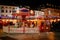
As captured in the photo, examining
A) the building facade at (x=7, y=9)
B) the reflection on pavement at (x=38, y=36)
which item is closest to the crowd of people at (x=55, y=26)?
the reflection on pavement at (x=38, y=36)

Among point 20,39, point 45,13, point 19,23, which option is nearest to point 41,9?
point 45,13

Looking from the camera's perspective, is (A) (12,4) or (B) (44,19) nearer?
(A) (12,4)

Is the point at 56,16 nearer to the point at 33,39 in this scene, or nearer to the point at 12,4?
the point at 33,39

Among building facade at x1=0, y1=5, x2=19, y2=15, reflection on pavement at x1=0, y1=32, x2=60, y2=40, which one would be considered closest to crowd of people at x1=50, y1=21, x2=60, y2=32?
reflection on pavement at x1=0, y1=32, x2=60, y2=40

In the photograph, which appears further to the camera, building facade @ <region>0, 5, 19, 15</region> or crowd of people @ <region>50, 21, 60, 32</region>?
crowd of people @ <region>50, 21, 60, 32</region>

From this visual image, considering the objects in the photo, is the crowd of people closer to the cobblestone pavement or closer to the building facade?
the cobblestone pavement

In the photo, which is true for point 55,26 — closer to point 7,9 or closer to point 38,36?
point 38,36

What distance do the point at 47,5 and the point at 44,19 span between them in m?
0.18

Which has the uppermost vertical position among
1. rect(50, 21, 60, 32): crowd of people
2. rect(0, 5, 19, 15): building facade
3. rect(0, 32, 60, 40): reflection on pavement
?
rect(0, 5, 19, 15): building facade

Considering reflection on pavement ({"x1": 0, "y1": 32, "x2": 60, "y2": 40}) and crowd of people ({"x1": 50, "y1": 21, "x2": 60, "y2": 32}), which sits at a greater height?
crowd of people ({"x1": 50, "y1": 21, "x2": 60, "y2": 32})

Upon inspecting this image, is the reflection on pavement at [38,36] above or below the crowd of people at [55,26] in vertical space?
below

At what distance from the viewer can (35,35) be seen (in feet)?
5.84

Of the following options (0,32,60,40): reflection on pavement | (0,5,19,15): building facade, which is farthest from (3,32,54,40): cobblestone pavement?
(0,5,19,15): building facade

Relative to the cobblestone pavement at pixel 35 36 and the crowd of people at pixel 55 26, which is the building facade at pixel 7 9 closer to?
the cobblestone pavement at pixel 35 36
